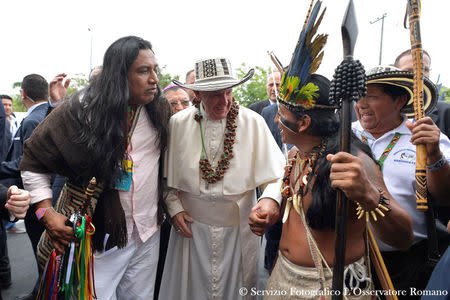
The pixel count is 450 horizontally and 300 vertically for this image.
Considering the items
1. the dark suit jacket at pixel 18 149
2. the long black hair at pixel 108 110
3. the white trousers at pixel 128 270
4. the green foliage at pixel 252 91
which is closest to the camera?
the long black hair at pixel 108 110

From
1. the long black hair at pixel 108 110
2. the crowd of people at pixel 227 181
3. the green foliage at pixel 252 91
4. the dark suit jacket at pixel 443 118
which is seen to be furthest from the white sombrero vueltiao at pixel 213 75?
the green foliage at pixel 252 91

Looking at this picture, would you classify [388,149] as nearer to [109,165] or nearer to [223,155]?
[223,155]

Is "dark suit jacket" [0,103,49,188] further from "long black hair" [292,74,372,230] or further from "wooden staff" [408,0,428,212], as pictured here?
"wooden staff" [408,0,428,212]

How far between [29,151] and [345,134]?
1.95m

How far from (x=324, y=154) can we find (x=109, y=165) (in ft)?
4.35

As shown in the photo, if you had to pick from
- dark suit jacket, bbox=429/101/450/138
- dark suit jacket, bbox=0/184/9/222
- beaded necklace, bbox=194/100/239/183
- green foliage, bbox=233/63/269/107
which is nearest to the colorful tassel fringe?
dark suit jacket, bbox=0/184/9/222

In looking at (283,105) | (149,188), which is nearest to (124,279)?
(149,188)

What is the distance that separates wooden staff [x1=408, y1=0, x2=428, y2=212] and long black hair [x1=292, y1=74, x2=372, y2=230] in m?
0.31

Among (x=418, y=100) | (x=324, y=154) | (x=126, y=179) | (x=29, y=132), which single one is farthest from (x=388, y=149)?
(x=29, y=132)

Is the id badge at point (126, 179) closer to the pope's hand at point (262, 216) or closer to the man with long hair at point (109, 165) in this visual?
the man with long hair at point (109, 165)

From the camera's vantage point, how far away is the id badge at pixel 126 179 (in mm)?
2098

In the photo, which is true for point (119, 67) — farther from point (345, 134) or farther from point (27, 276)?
point (27, 276)

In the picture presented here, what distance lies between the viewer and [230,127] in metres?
2.57

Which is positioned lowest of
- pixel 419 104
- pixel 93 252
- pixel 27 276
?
pixel 27 276
